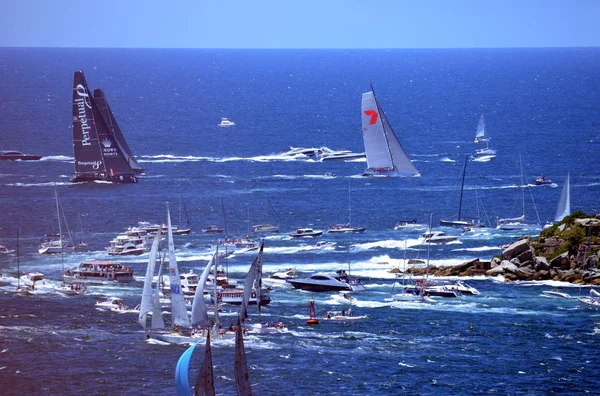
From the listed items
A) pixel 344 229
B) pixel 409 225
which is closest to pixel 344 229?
pixel 344 229

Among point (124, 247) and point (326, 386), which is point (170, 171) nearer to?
point (124, 247)

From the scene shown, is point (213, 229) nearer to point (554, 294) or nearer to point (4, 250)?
point (4, 250)

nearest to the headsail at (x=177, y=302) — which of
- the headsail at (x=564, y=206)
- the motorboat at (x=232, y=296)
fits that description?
the motorboat at (x=232, y=296)

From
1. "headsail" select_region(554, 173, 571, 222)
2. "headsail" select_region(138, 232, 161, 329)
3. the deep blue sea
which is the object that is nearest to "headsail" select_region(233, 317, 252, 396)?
the deep blue sea

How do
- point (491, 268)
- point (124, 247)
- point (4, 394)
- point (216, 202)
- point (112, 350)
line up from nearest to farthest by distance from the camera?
point (4, 394) → point (112, 350) → point (491, 268) → point (124, 247) → point (216, 202)

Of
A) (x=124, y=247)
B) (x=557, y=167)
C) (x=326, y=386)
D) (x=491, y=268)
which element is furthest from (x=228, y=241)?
(x=557, y=167)

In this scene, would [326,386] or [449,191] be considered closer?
[326,386]

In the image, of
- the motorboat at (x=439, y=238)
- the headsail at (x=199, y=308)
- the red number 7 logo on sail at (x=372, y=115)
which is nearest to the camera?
the headsail at (x=199, y=308)

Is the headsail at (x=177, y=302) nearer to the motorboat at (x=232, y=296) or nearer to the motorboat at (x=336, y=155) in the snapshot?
the motorboat at (x=232, y=296)
